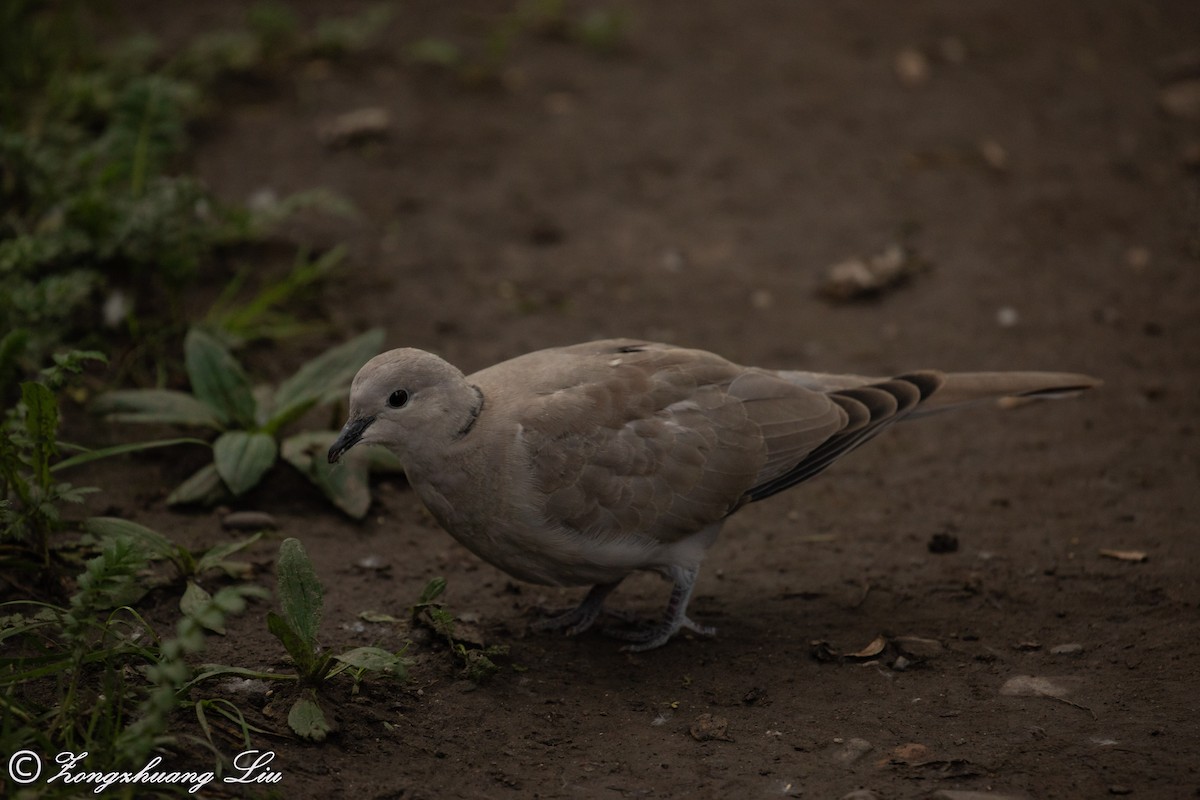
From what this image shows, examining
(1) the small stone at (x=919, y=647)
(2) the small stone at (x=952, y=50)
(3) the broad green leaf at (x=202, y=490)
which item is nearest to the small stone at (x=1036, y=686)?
(1) the small stone at (x=919, y=647)

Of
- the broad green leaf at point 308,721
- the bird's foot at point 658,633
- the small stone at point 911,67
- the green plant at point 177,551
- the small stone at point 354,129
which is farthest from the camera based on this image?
the small stone at point 911,67

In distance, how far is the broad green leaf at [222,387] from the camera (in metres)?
4.43

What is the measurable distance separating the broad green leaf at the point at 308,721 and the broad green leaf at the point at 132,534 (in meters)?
0.85

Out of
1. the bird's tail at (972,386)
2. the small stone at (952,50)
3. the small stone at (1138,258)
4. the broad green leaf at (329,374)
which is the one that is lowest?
the broad green leaf at (329,374)

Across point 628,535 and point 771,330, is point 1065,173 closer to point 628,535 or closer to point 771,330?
point 771,330

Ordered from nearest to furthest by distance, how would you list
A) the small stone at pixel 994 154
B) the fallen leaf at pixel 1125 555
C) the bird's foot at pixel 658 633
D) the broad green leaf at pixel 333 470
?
1. the bird's foot at pixel 658 633
2. the fallen leaf at pixel 1125 555
3. the broad green leaf at pixel 333 470
4. the small stone at pixel 994 154

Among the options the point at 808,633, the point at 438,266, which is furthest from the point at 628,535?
→ the point at 438,266

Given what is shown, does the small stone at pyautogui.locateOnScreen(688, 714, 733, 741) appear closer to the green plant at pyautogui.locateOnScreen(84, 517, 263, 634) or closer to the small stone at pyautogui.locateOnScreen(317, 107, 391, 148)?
the green plant at pyautogui.locateOnScreen(84, 517, 263, 634)

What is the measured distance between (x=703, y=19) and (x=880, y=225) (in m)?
2.89

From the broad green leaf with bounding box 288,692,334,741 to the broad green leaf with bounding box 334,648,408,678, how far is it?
0.16 metres

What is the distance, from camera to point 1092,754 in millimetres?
3098

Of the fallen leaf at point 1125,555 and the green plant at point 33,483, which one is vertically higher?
the green plant at point 33,483

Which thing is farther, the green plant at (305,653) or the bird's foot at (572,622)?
the bird's foot at (572,622)

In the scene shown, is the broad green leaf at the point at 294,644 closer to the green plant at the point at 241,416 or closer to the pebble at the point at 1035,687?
the green plant at the point at 241,416
